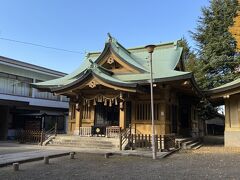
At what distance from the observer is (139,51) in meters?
26.5

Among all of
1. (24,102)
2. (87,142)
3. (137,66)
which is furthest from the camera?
(24,102)

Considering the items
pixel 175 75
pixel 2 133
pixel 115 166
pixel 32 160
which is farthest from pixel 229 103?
pixel 2 133

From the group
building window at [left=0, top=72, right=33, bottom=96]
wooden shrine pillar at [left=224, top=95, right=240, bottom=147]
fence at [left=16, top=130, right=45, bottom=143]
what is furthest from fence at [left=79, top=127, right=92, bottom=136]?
building window at [left=0, top=72, right=33, bottom=96]

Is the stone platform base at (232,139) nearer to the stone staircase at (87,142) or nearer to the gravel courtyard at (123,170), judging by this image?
the gravel courtyard at (123,170)

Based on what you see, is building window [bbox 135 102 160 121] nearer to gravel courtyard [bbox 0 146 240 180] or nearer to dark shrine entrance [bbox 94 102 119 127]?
dark shrine entrance [bbox 94 102 119 127]

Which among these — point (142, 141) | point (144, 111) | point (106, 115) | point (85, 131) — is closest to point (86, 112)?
point (106, 115)

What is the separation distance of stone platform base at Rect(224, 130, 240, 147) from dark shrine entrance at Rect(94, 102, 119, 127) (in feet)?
25.6

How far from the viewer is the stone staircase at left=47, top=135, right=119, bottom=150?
17922 mm

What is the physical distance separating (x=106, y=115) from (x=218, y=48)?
13232 millimetres

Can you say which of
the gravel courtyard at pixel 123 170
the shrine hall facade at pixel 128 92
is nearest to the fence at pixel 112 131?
the shrine hall facade at pixel 128 92

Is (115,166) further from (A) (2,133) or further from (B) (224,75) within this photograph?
(B) (224,75)

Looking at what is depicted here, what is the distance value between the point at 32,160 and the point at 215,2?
2481 cm

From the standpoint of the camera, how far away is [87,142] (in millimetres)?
18797

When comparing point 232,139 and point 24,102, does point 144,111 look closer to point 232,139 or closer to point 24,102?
point 232,139
